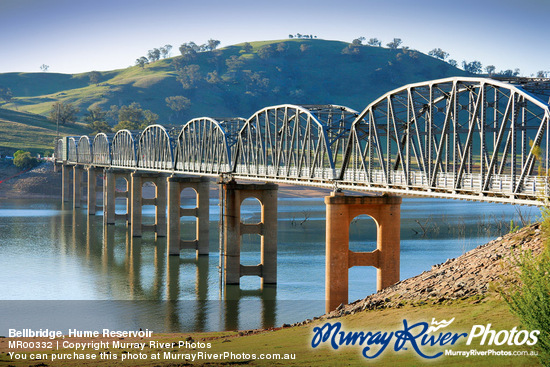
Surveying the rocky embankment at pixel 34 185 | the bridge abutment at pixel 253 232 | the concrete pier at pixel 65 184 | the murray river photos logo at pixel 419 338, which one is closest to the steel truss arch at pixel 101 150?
the concrete pier at pixel 65 184

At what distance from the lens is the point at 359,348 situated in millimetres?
28391

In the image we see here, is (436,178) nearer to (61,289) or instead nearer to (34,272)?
(61,289)

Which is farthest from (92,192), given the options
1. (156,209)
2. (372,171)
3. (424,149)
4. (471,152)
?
(471,152)

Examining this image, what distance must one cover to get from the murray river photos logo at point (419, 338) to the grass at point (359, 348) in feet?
0.85

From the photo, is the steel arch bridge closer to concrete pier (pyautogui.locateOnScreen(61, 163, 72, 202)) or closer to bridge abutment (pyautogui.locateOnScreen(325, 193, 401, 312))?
bridge abutment (pyautogui.locateOnScreen(325, 193, 401, 312))

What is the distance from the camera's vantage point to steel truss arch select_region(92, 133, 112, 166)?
132825mm

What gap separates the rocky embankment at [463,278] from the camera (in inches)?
1224

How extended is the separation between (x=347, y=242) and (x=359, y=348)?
19.5 metres

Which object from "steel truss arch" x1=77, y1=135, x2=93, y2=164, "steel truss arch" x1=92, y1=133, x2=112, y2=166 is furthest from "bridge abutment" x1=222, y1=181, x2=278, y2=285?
"steel truss arch" x1=77, y1=135, x2=93, y2=164

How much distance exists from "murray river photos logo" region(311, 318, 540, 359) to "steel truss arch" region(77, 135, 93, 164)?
11855 centimetres

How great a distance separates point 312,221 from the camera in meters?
106

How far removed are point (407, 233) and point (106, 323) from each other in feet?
170

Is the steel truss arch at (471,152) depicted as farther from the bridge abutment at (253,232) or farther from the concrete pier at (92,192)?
the concrete pier at (92,192)

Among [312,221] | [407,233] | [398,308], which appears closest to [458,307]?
[398,308]
